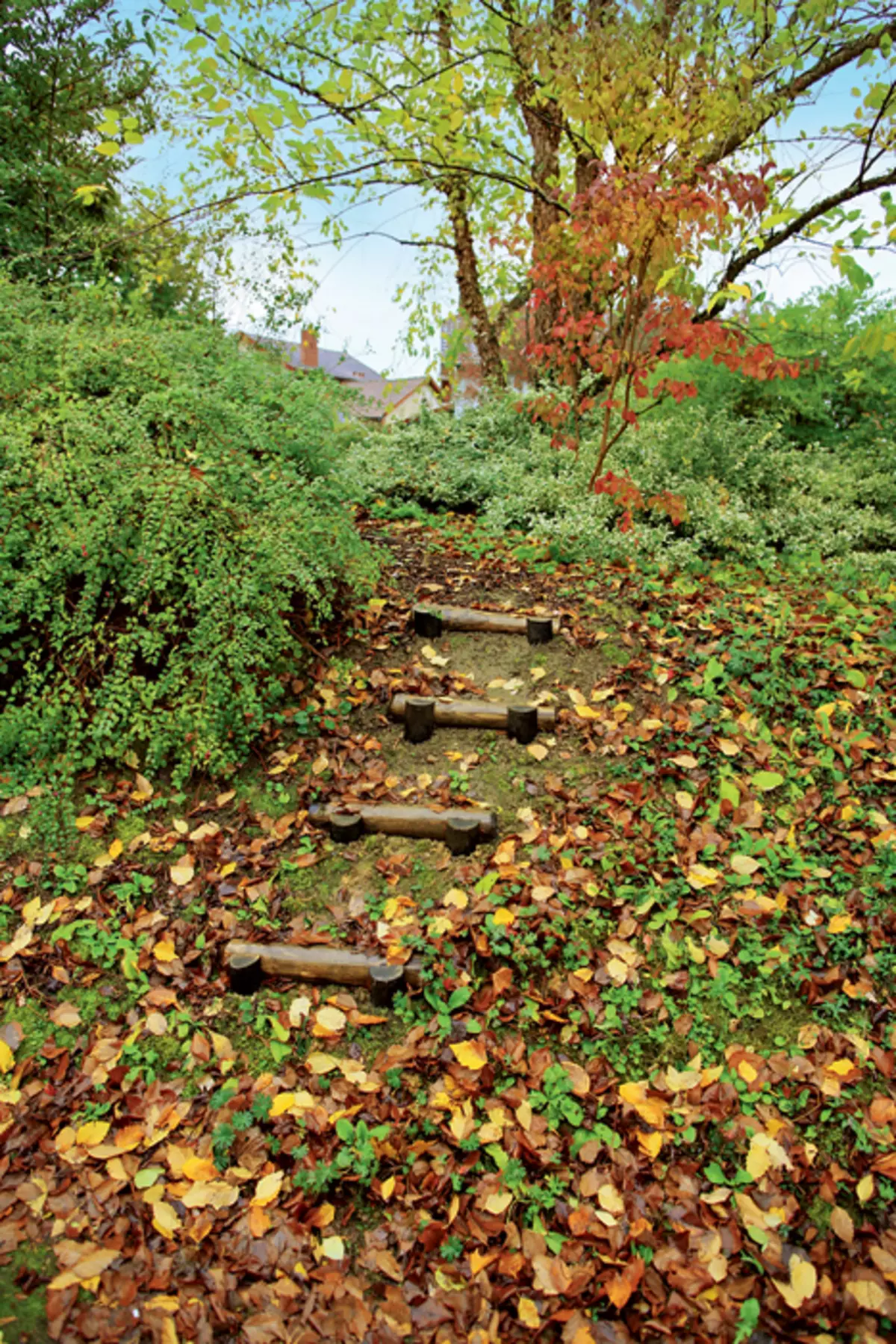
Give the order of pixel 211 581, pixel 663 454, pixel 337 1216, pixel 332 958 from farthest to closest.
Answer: pixel 663 454
pixel 211 581
pixel 332 958
pixel 337 1216

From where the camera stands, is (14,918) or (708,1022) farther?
(14,918)

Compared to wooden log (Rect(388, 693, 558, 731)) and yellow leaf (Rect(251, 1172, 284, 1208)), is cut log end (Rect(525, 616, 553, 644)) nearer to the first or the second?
wooden log (Rect(388, 693, 558, 731))

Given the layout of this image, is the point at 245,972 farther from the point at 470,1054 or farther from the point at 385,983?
the point at 470,1054

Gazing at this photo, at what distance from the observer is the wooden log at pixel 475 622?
15.7 feet

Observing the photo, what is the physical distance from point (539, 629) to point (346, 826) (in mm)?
1772

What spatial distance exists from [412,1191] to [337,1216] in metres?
0.24

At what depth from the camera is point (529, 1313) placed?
7.20 ft

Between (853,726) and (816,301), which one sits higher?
(816,301)

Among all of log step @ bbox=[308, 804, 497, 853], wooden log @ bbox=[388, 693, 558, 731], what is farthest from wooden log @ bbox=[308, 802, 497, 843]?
wooden log @ bbox=[388, 693, 558, 731]

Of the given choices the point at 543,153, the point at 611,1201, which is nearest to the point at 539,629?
the point at 611,1201

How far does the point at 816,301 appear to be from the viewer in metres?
8.65

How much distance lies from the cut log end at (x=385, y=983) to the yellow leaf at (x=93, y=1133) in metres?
0.98

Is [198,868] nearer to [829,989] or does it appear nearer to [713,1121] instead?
[713,1121]

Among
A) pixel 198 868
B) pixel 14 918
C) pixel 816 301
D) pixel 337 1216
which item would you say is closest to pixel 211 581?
pixel 198 868
